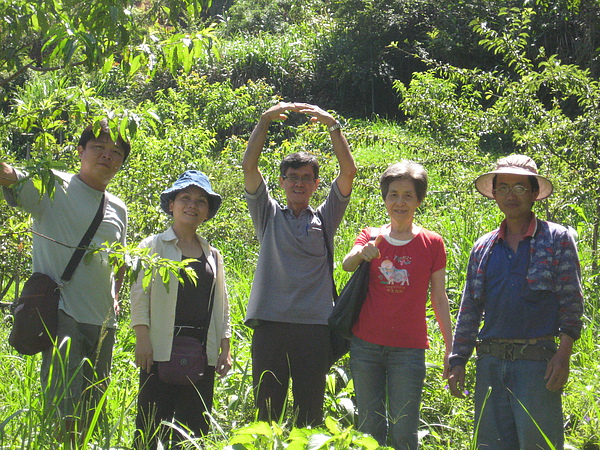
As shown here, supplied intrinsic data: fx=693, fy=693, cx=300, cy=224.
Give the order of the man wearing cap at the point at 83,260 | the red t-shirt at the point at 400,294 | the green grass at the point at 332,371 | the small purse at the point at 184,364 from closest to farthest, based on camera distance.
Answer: the green grass at the point at 332,371 < the man wearing cap at the point at 83,260 < the red t-shirt at the point at 400,294 < the small purse at the point at 184,364

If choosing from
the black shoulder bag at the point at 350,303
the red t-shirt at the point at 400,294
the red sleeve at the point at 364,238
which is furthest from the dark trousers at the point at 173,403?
the red sleeve at the point at 364,238

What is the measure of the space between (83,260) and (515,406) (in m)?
1.98

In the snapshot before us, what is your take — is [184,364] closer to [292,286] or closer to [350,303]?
[292,286]

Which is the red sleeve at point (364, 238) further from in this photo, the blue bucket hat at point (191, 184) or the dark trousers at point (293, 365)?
the blue bucket hat at point (191, 184)

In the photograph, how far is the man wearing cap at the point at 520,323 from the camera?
9.59ft

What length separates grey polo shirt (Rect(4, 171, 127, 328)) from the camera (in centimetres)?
320

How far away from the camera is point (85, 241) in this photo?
10.6 ft

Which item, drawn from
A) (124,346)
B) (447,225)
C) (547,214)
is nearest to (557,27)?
(447,225)

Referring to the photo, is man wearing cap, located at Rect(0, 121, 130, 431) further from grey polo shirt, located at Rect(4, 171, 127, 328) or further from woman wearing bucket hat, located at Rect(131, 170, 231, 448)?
woman wearing bucket hat, located at Rect(131, 170, 231, 448)

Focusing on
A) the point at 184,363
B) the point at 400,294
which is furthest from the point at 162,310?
the point at 400,294

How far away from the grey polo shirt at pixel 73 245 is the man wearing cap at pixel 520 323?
1.68 metres

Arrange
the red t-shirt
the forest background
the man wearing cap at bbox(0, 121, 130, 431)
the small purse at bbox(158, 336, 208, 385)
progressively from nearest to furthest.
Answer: the forest background < the man wearing cap at bbox(0, 121, 130, 431) < the red t-shirt < the small purse at bbox(158, 336, 208, 385)

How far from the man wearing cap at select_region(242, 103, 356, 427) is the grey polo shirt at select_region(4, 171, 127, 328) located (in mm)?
730

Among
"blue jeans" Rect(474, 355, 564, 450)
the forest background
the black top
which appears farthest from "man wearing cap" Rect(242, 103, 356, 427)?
"blue jeans" Rect(474, 355, 564, 450)
